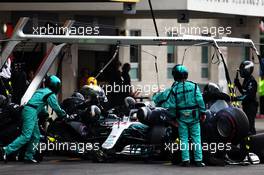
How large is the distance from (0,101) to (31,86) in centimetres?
90

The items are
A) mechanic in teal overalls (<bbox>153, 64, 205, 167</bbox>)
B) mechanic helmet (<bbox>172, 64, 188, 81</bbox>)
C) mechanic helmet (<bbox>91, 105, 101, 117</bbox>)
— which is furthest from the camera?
mechanic helmet (<bbox>91, 105, 101, 117</bbox>)

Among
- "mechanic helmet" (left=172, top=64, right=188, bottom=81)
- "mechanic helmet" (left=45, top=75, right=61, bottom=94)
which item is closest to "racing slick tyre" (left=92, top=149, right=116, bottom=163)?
"mechanic helmet" (left=45, top=75, right=61, bottom=94)

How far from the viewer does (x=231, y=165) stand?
59.7 ft

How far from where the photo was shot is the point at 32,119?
18266mm

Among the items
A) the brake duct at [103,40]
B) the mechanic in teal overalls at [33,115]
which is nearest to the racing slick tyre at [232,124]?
the brake duct at [103,40]

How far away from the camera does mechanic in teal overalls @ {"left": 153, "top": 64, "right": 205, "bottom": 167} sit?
1775 cm

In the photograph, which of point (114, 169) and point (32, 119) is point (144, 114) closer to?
point (114, 169)

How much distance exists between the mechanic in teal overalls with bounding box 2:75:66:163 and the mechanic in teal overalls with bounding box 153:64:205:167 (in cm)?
208

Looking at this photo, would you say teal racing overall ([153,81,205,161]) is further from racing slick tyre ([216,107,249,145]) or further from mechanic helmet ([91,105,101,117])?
mechanic helmet ([91,105,101,117])

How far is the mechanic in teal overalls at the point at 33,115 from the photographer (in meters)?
18.2

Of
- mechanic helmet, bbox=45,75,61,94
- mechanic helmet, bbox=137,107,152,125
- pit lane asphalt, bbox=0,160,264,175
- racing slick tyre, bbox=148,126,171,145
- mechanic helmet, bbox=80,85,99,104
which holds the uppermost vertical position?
mechanic helmet, bbox=45,75,61,94

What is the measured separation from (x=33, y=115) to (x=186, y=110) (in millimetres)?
2762

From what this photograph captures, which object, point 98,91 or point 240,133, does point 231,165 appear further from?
point 98,91

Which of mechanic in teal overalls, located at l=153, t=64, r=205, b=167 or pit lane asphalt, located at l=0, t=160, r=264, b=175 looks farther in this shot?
mechanic in teal overalls, located at l=153, t=64, r=205, b=167
